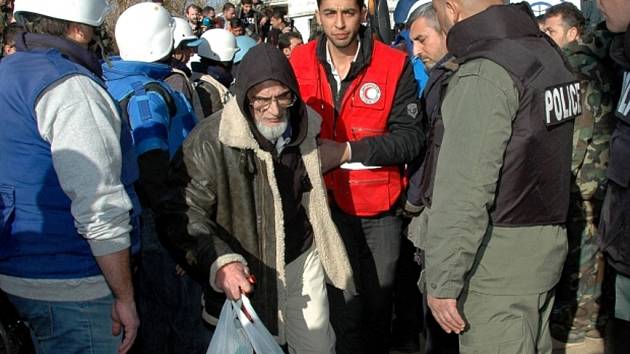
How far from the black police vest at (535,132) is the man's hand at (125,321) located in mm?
1366

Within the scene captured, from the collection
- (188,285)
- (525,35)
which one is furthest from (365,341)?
(525,35)

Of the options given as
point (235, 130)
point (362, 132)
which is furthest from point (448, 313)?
point (362, 132)

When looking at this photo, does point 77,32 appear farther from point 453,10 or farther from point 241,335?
point 453,10

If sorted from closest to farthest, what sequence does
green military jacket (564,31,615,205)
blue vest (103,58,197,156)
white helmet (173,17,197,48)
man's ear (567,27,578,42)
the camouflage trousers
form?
blue vest (103,58,197,156) → green military jacket (564,31,615,205) → the camouflage trousers → man's ear (567,27,578,42) → white helmet (173,17,197,48)

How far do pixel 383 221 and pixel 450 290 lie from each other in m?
1.30

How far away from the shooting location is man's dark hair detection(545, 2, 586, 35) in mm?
4926

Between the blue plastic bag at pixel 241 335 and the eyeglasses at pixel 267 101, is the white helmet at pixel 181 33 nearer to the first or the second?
the eyeglasses at pixel 267 101

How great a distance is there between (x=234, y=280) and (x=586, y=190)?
2669 mm

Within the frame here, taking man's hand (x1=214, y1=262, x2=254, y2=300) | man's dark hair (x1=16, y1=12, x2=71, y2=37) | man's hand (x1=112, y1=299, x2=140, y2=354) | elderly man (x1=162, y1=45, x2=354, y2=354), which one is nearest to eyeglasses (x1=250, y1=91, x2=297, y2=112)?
elderly man (x1=162, y1=45, x2=354, y2=354)

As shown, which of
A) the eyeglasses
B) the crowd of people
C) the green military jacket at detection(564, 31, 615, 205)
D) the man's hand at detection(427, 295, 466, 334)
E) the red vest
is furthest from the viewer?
the green military jacket at detection(564, 31, 615, 205)

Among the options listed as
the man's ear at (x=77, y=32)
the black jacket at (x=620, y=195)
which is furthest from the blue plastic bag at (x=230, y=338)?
the black jacket at (x=620, y=195)

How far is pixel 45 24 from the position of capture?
230cm

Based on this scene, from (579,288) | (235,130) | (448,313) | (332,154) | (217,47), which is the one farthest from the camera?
(217,47)

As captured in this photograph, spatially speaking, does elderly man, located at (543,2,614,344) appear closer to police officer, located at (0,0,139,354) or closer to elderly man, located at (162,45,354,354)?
elderly man, located at (162,45,354,354)
